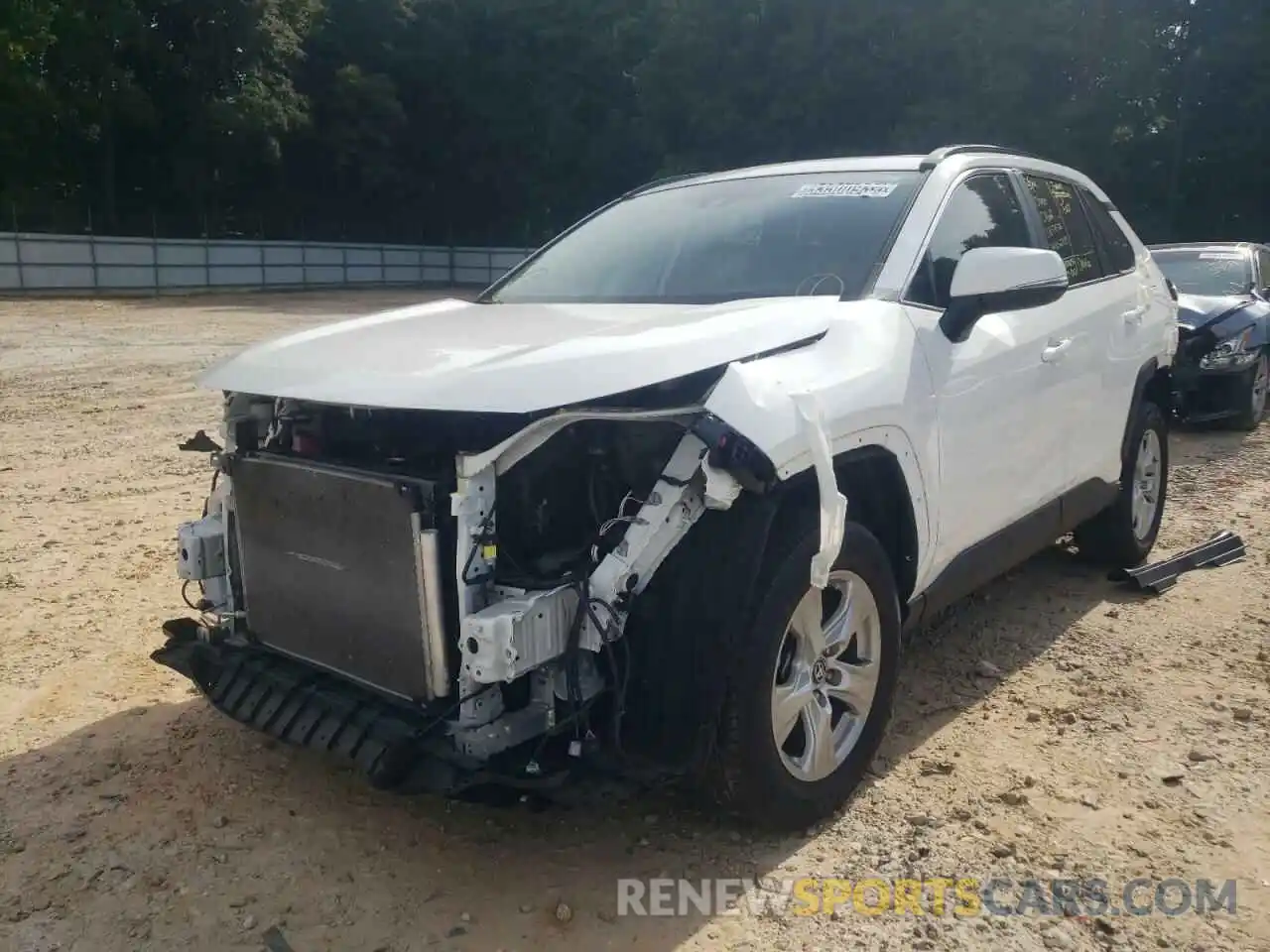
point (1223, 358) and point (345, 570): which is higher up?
point (345, 570)

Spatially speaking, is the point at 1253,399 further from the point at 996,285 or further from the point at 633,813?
the point at 633,813

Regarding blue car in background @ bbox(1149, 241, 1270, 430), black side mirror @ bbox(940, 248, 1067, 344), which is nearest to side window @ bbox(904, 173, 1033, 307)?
black side mirror @ bbox(940, 248, 1067, 344)

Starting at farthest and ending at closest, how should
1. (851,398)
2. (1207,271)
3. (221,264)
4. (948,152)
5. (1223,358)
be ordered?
(221,264) < (1207,271) < (1223,358) < (948,152) < (851,398)

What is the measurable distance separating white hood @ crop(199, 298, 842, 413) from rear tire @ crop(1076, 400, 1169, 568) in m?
2.54

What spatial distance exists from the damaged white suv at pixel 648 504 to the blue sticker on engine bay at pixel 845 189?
0.01 meters

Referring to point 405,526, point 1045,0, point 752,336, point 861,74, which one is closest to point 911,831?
point 752,336

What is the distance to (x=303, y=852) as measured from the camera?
3.04m

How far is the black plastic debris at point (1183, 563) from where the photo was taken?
5.19 metres

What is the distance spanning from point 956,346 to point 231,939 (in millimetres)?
2713

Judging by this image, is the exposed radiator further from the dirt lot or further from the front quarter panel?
the front quarter panel

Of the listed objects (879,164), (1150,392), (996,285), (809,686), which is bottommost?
(809,686)

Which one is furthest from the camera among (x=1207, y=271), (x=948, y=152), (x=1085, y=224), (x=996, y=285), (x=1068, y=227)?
(x=1207, y=271)

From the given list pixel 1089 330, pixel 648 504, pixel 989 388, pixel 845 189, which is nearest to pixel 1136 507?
pixel 1089 330

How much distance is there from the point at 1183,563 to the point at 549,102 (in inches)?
1781
